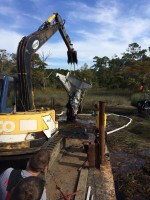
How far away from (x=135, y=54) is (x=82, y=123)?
59.9 m

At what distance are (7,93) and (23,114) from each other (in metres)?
1.36

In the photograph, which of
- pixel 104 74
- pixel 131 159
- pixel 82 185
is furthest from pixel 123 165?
pixel 104 74

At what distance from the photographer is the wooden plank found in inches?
242

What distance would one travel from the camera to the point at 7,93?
884 cm

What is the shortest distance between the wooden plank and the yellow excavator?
1226mm

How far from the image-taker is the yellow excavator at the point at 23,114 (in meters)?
7.54

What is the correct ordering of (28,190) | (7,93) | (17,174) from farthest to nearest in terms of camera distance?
(7,93)
(17,174)
(28,190)

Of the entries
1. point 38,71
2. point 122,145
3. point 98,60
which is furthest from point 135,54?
point 122,145

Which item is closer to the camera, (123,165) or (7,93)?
(7,93)

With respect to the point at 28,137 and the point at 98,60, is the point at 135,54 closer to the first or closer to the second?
the point at 98,60

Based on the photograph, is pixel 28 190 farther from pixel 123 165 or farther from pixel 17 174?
pixel 123 165

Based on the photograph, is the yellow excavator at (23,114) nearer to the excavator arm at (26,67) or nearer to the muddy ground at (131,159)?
the excavator arm at (26,67)

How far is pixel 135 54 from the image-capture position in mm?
74250

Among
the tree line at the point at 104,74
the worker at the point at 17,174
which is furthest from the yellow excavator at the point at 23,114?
the tree line at the point at 104,74
